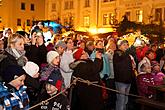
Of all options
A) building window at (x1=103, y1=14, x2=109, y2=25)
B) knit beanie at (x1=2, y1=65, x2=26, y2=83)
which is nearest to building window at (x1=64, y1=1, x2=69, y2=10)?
building window at (x1=103, y1=14, x2=109, y2=25)

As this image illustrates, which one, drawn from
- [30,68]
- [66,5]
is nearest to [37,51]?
[30,68]

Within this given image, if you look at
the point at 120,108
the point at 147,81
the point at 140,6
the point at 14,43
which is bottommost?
the point at 120,108

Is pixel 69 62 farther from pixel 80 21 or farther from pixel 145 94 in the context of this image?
pixel 80 21

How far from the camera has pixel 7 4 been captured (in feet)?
224

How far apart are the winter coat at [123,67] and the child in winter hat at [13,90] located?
4.84 m

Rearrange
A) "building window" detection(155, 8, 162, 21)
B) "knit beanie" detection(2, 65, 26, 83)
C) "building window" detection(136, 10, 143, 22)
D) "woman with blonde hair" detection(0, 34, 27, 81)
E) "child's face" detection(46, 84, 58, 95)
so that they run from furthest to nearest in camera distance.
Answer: "building window" detection(136, 10, 143, 22) → "building window" detection(155, 8, 162, 21) → "woman with blonde hair" detection(0, 34, 27, 81) → "child's face" detection(46, 84, 58, 95) → "knit beanie" detection(2, 65, 26, 83)

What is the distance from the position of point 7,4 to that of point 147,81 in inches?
2386

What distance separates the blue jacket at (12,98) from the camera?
5.57 metres

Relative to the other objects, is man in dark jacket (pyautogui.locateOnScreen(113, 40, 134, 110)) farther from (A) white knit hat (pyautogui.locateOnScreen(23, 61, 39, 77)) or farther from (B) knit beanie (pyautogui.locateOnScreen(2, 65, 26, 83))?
(B) knit beanie (pyautogui.locateOnScreen(2, 65, 26, 83))

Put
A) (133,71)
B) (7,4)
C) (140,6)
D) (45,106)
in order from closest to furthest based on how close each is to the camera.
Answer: (45,106) < (133,71) < (140,6) < (7,4)

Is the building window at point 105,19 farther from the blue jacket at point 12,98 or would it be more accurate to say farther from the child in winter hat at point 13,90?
the blue jacket at point 12,98

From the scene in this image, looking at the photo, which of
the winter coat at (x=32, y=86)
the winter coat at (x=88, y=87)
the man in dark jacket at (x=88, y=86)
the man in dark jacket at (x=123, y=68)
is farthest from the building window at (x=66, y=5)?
the winter coat at (x=32, y=86)

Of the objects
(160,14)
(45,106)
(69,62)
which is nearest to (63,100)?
(45,106)

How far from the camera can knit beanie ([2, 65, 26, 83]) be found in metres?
6.31
